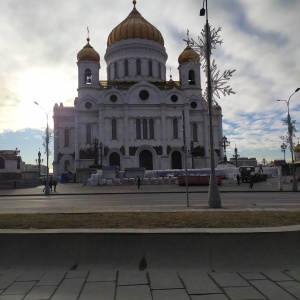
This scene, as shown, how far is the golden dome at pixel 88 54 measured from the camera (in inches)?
2450

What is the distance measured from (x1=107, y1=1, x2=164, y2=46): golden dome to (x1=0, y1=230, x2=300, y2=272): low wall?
6315 centimetres

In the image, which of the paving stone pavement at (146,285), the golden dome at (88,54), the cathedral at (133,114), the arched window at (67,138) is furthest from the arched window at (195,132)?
the paving stone pavement at (146,285)

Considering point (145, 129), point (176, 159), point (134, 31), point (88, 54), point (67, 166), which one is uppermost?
point (134, 31)

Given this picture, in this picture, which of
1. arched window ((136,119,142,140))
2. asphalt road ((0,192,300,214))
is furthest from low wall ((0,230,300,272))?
arched window ((136,119,142,140))

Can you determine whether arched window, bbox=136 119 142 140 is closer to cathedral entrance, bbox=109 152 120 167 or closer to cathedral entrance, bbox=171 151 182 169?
cathedral entrance, bbox=109 152 120 167

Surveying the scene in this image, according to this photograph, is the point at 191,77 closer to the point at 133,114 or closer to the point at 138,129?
the point at 133,114

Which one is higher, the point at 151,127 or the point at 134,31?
the point at 134,31

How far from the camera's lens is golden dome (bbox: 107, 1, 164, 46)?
6456cm

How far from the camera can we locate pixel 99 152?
58.4 meters

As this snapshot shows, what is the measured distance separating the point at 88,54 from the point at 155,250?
61.2m

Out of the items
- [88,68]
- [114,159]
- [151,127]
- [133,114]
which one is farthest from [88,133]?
[88,68]

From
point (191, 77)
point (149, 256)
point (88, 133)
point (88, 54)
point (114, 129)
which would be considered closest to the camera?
point (149, 256)

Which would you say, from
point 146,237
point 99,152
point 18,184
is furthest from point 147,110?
point 146,237

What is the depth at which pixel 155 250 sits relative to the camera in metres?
5.50
